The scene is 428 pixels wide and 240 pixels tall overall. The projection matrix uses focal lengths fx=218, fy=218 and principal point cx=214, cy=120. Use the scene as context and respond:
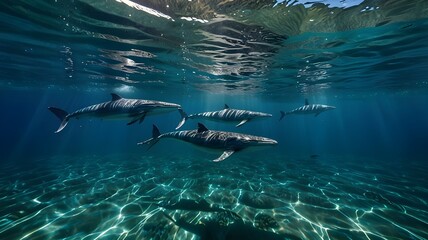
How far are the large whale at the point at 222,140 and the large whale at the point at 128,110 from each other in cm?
110

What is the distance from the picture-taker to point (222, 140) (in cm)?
670

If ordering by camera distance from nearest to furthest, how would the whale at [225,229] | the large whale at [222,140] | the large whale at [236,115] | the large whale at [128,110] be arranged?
the large whale at [222,140] → the whale at [225,229] → the large whale at [128,110] → the large whale at [236,115]

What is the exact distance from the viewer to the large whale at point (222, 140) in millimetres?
6047

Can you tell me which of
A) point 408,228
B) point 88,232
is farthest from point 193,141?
point 408,228

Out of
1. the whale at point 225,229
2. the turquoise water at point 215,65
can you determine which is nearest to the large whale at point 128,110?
the turquoise water at point 215,65

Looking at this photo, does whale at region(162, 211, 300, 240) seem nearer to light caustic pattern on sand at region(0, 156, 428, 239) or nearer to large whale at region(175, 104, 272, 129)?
light caustic pattern on sand at region(0, 156, 428, 239)

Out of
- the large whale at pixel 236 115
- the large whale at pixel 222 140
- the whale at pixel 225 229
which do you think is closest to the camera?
the large whale at pixel 222 140

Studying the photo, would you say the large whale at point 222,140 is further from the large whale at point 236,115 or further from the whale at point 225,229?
the whale at point 225,229

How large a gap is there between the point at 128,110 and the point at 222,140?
12.2ft

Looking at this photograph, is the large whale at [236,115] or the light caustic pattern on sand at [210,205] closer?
the light caustic pattern on sand at [210,205]

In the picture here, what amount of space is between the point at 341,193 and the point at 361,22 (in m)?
8.60

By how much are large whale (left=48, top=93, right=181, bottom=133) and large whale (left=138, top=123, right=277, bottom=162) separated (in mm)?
1105

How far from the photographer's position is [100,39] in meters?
13.8

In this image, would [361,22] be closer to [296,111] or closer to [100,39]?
Result: [296,111]
